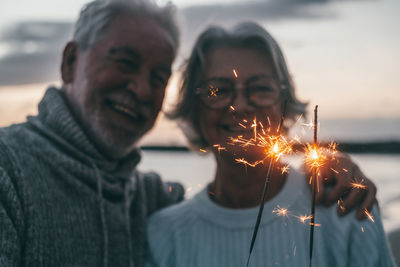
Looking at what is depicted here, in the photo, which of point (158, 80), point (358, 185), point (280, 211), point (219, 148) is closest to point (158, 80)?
point (158, 80)

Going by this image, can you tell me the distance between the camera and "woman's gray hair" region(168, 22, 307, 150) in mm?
2170

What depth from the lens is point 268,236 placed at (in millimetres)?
2012

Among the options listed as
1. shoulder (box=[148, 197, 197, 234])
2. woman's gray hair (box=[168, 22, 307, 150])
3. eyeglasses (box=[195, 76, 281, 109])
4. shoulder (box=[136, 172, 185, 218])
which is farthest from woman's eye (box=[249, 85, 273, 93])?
shoulder (box=[136, 172, 185, 218])

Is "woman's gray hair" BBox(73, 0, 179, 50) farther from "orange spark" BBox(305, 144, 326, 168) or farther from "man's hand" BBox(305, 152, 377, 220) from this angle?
"man's hand" BBox(305, 152, 377, 220)

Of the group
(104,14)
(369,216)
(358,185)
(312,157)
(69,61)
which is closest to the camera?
(312,157)

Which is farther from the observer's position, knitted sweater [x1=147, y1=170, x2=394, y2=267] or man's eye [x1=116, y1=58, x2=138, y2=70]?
man's eye [x1=116, y1=58, x2=138, y2=70]

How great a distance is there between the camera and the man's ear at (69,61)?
228cm

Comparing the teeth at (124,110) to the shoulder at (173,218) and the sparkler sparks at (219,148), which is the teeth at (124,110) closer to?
the sparkler sparks at (219,148)

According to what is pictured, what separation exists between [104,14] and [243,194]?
54.2 inches

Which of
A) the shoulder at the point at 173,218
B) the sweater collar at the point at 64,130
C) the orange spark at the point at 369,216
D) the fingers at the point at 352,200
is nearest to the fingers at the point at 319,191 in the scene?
the fingers at the point at 352,200

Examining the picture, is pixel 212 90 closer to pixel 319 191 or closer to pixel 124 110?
pixel 124 110

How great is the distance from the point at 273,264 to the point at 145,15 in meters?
1.62

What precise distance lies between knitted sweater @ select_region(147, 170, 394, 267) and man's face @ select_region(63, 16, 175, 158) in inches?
24.3

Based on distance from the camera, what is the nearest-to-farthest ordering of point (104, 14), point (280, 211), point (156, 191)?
point (280, 211) < point (104, 14) < point (156, 191)
